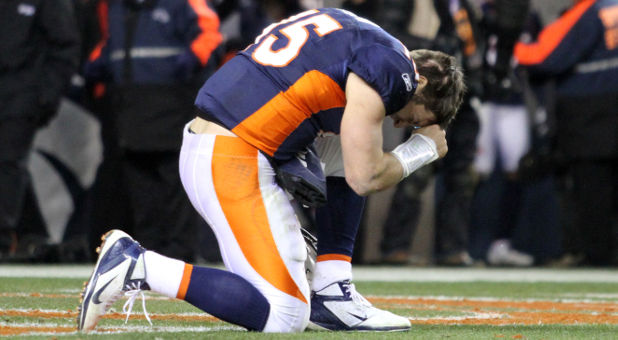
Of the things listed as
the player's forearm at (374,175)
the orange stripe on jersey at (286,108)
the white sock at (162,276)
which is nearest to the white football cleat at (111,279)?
the white sock at (162,276)

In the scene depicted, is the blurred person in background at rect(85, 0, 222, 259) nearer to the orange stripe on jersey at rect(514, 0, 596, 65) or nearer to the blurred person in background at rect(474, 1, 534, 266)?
the orange stripe on jersey at rect(514, 0, 596, 65)

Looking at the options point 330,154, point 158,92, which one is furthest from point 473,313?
point 158,92

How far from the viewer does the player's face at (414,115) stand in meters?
3.58

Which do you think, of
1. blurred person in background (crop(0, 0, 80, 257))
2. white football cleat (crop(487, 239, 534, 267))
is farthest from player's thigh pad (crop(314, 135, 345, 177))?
white football cleat (crop(487, 239, 534, 267))

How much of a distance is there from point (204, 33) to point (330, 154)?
3.29m

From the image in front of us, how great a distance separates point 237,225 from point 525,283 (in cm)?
359

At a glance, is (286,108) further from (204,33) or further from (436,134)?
(204,33)

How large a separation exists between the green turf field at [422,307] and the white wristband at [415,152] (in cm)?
53

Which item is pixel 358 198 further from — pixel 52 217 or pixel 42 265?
pixel 52 217

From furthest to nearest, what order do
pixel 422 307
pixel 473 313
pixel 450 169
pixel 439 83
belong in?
1. pixel 450 169
2. pixel 422 307
3. pixel 473 313
4. pixel 439 83

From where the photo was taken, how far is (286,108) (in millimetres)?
3475

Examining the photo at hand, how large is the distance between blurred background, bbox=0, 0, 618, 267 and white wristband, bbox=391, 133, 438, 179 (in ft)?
11.7

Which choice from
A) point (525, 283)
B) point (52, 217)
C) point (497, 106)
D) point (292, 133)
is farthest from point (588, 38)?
point (292, 133)

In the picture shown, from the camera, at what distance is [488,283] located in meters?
6.54
